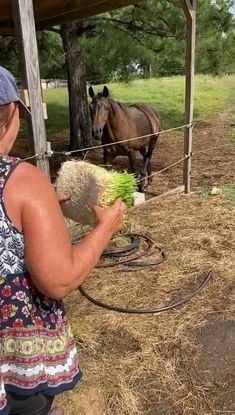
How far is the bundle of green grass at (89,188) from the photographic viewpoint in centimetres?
174

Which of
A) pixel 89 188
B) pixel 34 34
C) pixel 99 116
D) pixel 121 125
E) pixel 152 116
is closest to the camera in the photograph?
pixel 89 188

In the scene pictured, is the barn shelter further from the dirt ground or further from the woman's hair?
the woman's hair

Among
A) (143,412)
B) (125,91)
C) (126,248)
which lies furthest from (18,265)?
(125,91)

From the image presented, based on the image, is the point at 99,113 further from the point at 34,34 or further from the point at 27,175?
the point at 27,175

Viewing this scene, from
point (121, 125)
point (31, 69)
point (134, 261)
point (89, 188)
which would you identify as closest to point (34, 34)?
point (31, 69)

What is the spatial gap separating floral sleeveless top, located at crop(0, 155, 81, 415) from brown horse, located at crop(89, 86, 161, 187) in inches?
147

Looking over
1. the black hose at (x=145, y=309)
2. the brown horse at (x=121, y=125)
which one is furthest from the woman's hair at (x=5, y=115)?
the brown horse at (x=121, y=125)

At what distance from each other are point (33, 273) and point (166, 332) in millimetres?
1907

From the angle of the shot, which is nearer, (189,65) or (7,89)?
(7,89)

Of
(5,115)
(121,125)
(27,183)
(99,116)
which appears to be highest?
(5,115)

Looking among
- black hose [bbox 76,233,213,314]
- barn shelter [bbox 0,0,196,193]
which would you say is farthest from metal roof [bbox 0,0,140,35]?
black hose [bbox 76,233,213,314]

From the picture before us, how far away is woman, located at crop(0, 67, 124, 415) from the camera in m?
0.96

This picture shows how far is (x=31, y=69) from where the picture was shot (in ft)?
10.1

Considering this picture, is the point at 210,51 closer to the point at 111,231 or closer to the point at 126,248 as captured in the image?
the point at 126,248
